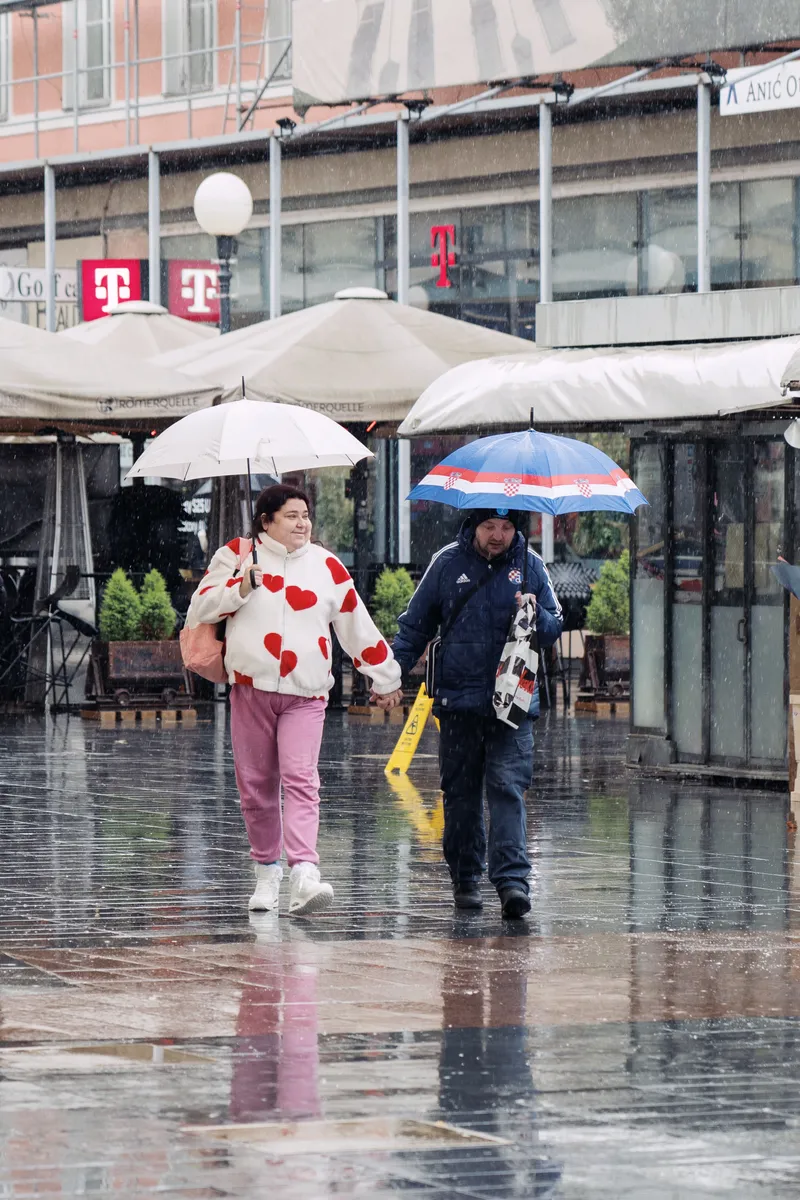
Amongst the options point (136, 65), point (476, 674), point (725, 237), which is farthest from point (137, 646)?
point (136, 65)

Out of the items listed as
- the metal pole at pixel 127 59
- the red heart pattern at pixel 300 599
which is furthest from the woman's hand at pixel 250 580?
the metal pole at pixel 127 59

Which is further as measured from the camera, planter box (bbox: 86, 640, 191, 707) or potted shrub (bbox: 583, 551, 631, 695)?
potted shrub (bbox: 583, 551, 631, 695)

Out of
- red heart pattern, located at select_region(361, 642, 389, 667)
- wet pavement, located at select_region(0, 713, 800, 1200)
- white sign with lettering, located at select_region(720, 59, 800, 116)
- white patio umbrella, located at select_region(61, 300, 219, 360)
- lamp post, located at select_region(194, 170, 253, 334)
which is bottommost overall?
wet pavement, located at select_region(0, 713, 800, 1200)

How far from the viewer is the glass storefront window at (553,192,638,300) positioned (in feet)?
83.5

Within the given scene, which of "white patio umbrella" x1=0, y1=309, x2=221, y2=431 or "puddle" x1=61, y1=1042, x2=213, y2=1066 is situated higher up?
"white patio umbrella" x1=0, y1=309, x2=221, y2=431

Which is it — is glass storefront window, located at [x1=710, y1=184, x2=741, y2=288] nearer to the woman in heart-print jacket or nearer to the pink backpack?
the woman in heart-print jacket

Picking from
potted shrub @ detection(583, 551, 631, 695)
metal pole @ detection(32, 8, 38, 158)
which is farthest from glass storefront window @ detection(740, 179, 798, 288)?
metal pole @ detection(32, 8, 38, 158)

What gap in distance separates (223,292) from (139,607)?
3194 millimetres

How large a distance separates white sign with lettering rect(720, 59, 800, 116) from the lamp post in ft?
14.2

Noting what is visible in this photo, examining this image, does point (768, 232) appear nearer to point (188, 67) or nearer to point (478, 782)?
point (188, 67)

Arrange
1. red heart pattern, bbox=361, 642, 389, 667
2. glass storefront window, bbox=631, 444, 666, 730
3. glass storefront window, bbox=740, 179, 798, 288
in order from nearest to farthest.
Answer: red heart pattern, bbox=361, 642, 389, 667 → glass storefront window, bbox=631, 444, 666, 730 → glass storefront window, bbox=740, 179, 798, 288

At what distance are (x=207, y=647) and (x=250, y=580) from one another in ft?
1.06

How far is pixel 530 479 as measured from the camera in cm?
1001

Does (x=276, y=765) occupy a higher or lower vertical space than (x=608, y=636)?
lower
